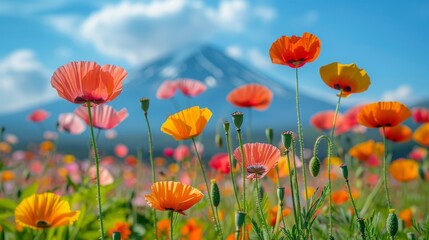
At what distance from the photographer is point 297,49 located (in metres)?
1.43

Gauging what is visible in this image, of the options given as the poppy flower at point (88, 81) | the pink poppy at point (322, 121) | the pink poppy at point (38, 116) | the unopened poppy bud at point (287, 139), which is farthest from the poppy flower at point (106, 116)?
the pink poppy at point (38, 116)

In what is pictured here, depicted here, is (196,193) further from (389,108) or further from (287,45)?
(389,108)

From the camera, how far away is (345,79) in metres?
1.51

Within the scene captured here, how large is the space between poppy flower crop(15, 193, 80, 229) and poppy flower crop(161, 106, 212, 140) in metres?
0.37

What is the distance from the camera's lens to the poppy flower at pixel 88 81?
1305 millimetres

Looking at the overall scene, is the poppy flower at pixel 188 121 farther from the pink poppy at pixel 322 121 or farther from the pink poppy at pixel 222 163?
the pink poppy at pixel 322 121

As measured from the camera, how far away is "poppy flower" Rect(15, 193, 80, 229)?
1507mm

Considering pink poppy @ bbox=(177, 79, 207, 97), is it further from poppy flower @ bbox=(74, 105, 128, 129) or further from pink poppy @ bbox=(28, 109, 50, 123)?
pink poppy @ bbox=(28, 109, 50, 123)

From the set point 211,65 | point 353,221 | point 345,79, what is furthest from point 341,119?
point 211,65

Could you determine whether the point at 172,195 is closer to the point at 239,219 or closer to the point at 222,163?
the point at 239,219

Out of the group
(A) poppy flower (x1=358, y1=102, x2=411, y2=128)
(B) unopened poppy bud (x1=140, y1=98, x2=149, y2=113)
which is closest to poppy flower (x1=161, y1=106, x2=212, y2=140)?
(B) unopened poppy bud (x1=140, y1=98, x2=149, y2=113)

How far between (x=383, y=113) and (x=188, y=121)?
57cm

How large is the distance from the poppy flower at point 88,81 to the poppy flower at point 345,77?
0.53 meters

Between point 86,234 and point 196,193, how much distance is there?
3.43 feet
